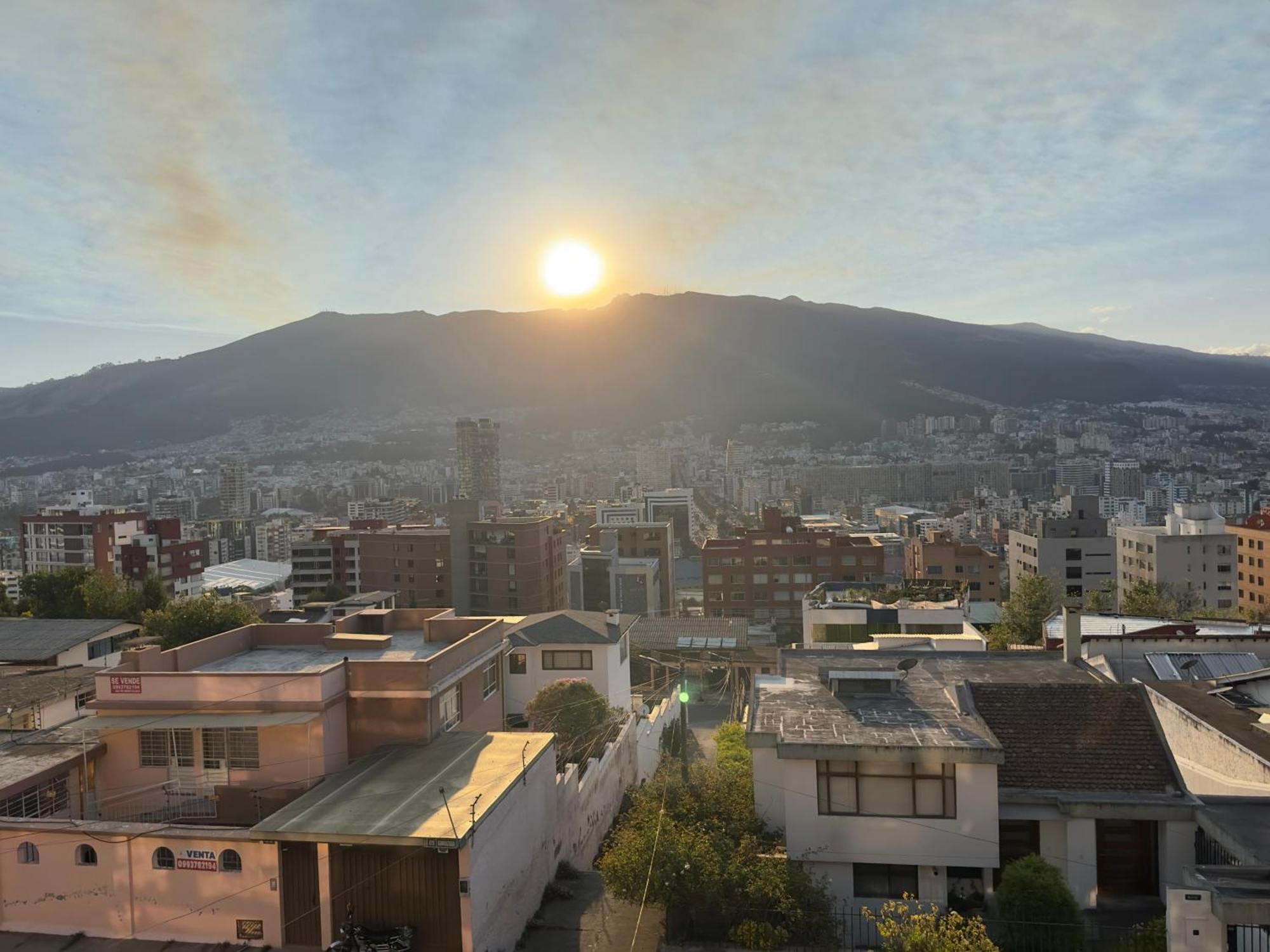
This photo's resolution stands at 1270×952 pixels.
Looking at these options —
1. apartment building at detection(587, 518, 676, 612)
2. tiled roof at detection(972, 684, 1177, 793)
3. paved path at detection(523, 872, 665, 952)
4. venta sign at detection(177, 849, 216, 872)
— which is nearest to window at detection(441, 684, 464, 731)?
paved path at detection(523, 872, 665, 952)

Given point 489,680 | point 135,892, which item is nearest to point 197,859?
point 135,892

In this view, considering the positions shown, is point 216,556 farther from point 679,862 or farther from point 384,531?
point 679,862

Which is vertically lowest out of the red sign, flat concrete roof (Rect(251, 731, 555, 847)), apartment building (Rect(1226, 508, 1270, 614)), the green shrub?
apartment building (Rect(1226, 508, 1270, 614))

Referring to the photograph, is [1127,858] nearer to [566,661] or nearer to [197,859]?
[197,859]

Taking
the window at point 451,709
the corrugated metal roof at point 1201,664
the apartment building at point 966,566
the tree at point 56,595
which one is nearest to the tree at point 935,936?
the window at point 451,709

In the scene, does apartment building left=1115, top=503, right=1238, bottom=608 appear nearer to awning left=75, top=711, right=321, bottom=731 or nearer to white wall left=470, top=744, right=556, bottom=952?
white wall left=470, top=744, right=556, bottom=952

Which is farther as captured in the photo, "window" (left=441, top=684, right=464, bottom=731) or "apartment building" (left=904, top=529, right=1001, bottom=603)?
"apartment building" (left=904, top=529, right=1001, bottom=603)

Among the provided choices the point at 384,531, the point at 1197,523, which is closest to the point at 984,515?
the point at 1197,523
